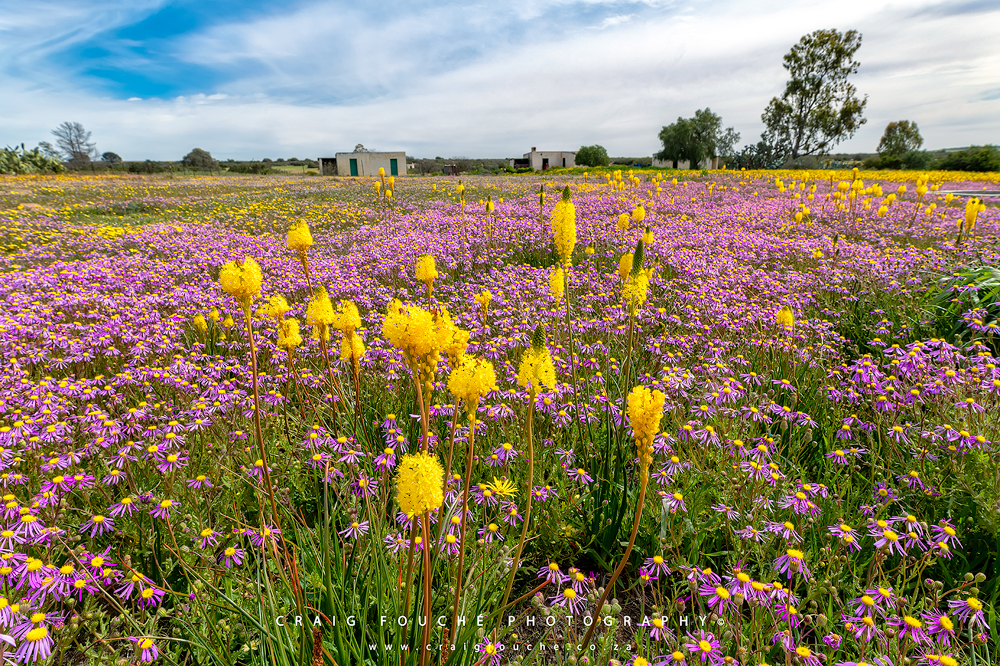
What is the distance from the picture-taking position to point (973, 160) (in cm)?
3722

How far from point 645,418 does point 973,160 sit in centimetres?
5571

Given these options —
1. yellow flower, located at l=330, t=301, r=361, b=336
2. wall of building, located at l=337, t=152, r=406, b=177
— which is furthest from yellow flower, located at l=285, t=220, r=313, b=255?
wall of building, located at l=337, t=152, r=406, b=177

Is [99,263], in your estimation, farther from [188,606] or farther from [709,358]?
[709,358]

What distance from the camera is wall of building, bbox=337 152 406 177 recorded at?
64.4 meters

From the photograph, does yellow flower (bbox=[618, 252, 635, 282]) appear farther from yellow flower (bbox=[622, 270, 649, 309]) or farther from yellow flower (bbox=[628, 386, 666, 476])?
yellow flower (bbox=[628, 386, 666, 476])

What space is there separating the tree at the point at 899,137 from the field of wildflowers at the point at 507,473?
7202 centimetres

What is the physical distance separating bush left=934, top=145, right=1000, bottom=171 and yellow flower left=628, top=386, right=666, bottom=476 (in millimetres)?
52811

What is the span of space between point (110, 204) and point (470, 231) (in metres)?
17.5

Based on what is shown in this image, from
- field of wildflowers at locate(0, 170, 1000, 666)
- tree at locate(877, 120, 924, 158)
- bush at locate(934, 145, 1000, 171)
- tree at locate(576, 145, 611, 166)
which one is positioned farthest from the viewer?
tree at locate(576, 145, 611, 166)

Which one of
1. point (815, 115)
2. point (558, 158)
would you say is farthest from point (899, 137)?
point (558, 158)

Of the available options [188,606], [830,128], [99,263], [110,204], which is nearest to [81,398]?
[188,606]

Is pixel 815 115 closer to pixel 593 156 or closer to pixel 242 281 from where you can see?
pixel 593 156

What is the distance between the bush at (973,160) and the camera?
35634 millimetres

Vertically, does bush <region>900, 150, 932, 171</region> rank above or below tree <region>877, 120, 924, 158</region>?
below
